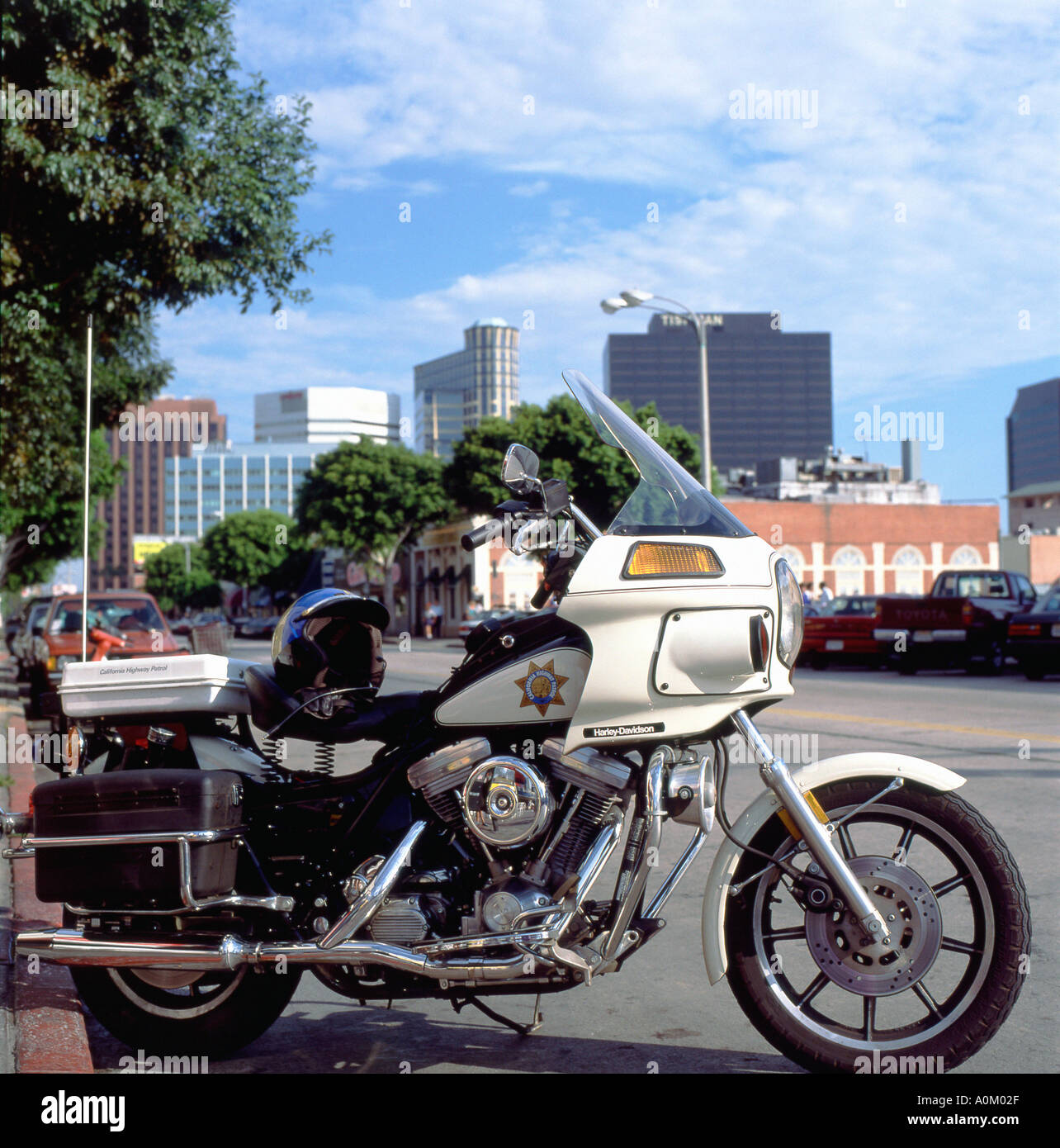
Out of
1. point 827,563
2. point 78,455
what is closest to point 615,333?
point 827,563

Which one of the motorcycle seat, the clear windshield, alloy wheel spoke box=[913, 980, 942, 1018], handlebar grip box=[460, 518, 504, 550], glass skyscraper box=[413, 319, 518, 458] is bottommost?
alloy wheel spoke box=[913, 980, 942, 1018]

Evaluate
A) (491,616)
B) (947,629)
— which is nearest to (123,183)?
(491,616)

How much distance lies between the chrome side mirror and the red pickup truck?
1927 centimetres

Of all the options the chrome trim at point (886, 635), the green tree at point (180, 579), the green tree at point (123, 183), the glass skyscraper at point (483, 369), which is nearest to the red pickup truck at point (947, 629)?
the chrome trim at point (886, 635)

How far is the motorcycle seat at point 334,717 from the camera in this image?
3449 mm

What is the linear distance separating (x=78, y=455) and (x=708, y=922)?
17.0 metres

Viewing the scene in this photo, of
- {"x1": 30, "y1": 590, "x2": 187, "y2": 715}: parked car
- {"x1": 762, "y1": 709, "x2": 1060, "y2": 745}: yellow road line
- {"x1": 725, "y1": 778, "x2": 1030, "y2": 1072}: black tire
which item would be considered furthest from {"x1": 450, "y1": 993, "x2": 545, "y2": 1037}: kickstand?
{"x1": 30, "y1": 590, "x2": 187, "y2": 715}: parked car

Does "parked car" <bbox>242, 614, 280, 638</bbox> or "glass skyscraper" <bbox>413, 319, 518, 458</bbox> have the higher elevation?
"glass skyscraper" <bbox>413, 319, 518, 458</bbox>

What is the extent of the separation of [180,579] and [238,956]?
13232 cm

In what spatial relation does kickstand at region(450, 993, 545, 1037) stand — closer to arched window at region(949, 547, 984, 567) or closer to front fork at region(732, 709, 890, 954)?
front fork at region(732, 709, 890, 954)

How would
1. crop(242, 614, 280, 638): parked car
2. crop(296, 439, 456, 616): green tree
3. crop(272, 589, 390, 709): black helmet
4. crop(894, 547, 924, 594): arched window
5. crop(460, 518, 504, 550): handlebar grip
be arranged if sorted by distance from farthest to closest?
crop(242, 614, 280, 638): parked car, crop(894, 547, 924, 594): arched window, crop(296, 439, 456, 616): green tree, crop(272, 589, 390, 709): black helmet, crop(460, 518, 504, 550): handlebar grip

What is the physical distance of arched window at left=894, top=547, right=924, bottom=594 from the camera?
6438cm

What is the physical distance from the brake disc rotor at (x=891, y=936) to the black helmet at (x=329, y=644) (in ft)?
4.75
